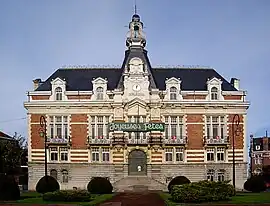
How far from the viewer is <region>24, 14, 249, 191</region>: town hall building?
6538 centimetres

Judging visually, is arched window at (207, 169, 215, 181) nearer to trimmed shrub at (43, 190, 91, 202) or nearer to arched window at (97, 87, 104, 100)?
arched window at (97, 87, 104, 100)

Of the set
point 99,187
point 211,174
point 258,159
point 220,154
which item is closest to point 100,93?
point 220,154

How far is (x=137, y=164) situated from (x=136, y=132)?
4175 millimetres

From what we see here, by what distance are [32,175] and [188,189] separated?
113 ft

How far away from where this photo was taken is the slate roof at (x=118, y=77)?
6856 centimetres

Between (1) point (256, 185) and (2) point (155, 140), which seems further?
(2) point (155, 140)

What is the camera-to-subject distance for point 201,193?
35.5m

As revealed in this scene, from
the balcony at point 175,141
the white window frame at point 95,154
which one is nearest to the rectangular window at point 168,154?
the balcony at point 175,141

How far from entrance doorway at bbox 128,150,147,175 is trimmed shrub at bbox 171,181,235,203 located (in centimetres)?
2853

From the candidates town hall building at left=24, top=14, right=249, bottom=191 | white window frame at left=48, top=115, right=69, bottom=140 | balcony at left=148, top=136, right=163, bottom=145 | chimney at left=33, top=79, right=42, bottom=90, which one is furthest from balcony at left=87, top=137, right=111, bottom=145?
chimney at left=33, top=79, right=42, bottom=90

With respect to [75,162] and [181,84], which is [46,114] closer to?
[75,162]

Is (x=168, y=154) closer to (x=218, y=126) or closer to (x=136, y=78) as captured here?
(x=218, y=126)

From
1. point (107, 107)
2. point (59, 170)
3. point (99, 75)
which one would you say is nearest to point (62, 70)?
point (99, 75)

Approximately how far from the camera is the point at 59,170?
6556cm
